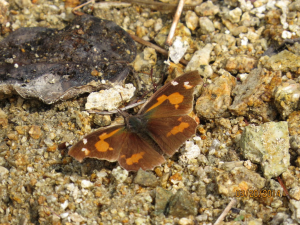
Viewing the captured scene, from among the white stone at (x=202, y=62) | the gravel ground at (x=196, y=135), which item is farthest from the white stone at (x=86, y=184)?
the white stone at (x=202, y=62)

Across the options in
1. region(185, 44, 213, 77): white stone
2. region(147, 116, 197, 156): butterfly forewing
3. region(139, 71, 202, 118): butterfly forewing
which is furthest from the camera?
region(185, 44, 213, 77): white stone

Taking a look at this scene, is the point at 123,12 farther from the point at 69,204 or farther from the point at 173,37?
the point at 69,204

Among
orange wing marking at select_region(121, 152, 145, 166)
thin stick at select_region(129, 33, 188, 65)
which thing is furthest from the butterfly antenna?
thin stick at select_region(129, 33, 188, 65)

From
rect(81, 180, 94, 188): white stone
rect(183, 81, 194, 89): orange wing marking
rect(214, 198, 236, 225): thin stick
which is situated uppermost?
rect(183, 81, 194, 89): orange wing marking

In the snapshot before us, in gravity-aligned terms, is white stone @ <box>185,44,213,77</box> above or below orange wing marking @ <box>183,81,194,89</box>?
below

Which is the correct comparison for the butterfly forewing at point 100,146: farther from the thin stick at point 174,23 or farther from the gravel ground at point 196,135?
the thin stick at point 174,23

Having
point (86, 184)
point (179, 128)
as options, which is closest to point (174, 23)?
point (179, 128)

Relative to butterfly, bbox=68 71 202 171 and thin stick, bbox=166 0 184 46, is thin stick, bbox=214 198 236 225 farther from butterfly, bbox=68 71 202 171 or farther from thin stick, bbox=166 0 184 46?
thin stick, bbox=166 0 184 46

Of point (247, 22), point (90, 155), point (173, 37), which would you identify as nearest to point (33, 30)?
point (173, 37)
